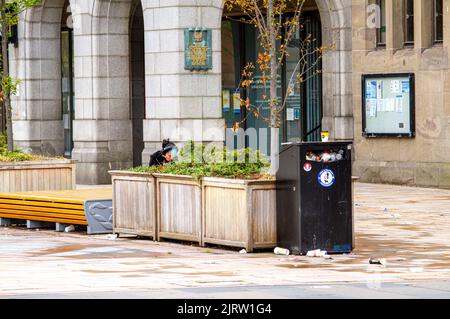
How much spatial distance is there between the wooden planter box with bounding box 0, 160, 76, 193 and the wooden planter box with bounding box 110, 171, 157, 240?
440cm

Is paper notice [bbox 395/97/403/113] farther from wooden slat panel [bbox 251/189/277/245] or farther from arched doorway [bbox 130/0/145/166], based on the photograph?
wooden slat panel [bbox 251/189/277/245]

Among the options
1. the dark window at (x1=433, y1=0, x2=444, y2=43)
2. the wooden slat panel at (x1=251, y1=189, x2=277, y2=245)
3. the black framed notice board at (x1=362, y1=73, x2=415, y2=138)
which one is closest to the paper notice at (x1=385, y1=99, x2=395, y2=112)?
the black framed notice board at (x1=362, y1=73, x2=415, y2=138)

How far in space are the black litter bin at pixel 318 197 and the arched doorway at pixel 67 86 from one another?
20.0 metres

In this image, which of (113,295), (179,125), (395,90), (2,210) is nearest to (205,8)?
(179,125)

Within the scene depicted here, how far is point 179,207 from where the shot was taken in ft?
63.1

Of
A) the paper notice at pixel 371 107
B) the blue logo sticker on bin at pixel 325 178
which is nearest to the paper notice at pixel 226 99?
the paper notice at pixel 371 107

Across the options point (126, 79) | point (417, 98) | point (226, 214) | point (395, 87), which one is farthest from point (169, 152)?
point (126, 79)

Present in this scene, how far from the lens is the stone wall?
95.0 feet

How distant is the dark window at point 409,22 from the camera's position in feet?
98.1

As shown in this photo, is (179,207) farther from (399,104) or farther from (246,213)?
(399,104)

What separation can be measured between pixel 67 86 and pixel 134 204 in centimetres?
1741

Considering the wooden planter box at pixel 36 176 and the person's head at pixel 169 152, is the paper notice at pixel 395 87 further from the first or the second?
the person's head at pixel 169 152
